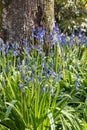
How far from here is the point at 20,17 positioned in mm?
4594

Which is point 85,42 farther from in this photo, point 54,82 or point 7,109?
point 7,109

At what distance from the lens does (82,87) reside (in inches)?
148

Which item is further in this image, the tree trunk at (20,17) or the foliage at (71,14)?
the foliage at (71,14)

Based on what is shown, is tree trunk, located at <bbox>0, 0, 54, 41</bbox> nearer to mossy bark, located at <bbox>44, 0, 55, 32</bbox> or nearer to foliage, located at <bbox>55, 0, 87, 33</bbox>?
mossy bark, located at <bbox>44, 0, 55, 32</bbox>

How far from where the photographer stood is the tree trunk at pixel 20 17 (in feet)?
15.1

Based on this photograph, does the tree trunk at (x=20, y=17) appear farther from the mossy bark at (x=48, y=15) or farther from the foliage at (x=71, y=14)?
the foliage at (x=71, y=14)

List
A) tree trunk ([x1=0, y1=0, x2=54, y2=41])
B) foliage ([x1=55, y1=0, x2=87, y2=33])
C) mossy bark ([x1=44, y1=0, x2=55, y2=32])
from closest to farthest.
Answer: tree trunk ([x1=0, y1=0, x2=54, y2=41]) < mossy bark ([x1=44, y1=0, x2=55, y2=32]) < foliage ([x1=55, y1=0, x2=87, y2=33])

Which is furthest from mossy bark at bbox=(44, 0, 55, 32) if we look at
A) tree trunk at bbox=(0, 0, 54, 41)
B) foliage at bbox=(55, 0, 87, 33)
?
foliage at bbox=(55, 0, 87, 33)

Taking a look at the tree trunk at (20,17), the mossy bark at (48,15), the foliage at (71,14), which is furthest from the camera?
the foliage at (71,14)

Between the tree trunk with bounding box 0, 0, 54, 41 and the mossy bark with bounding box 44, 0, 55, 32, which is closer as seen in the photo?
the tree trunk with bounding box 0, 0, 54, 41

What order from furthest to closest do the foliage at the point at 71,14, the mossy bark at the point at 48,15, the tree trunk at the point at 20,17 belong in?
the foliage at the point at 71,14
the mossy bark at the point at 48,15
the tree trunk at the point at 20,17

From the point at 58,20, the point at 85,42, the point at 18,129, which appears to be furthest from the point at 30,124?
the point at 58,20

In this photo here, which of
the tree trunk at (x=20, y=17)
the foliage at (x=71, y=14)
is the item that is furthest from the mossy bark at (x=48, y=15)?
the foliage at (x=71, y=14)

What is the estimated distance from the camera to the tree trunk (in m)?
4.59
